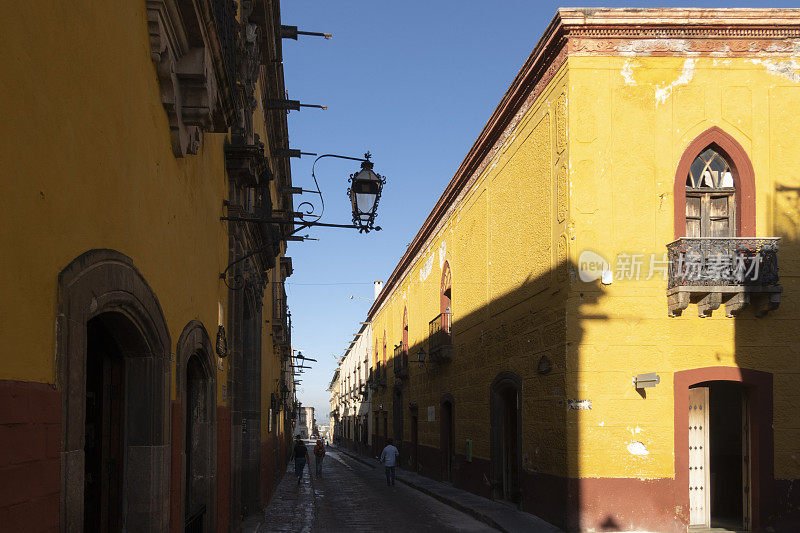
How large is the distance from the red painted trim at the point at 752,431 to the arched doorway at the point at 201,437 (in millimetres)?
7640

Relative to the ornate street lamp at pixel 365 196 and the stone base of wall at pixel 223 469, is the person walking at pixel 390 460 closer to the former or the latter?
the stone base of wall at pixel 223 469

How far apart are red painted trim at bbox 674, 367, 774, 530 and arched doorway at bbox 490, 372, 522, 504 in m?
4.90

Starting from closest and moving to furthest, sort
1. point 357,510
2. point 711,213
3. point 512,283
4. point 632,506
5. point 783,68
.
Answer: point 632,506 → point 711,213 → point 783,68 → point 512,283 → point 357,510

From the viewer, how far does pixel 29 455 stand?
3.43 meters

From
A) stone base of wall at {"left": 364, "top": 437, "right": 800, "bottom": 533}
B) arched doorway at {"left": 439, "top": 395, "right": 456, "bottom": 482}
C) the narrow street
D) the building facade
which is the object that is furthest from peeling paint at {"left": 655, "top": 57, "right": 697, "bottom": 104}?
the building facade

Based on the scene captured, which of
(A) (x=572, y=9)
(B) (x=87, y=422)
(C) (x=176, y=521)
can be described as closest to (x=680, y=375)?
(A) (x=572, y=9)

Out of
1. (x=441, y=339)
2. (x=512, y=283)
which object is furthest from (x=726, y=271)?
(x=441, y=339)

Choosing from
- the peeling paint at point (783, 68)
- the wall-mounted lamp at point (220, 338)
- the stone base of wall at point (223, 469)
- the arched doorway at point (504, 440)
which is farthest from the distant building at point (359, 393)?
the wall-mounted lamp at point (220, 338)

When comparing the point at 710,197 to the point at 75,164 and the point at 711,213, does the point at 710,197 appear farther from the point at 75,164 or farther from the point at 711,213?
the point at 75,164

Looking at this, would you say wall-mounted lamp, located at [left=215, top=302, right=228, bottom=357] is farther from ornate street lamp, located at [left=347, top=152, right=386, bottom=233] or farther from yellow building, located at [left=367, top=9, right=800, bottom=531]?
yellow building, located at [left=367, top=9, right=800, bottom=531]

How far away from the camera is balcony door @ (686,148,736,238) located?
13.7 meters

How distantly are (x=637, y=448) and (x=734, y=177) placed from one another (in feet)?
15.4

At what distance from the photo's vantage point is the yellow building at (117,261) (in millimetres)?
3361

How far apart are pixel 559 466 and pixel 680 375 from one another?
2470mm
